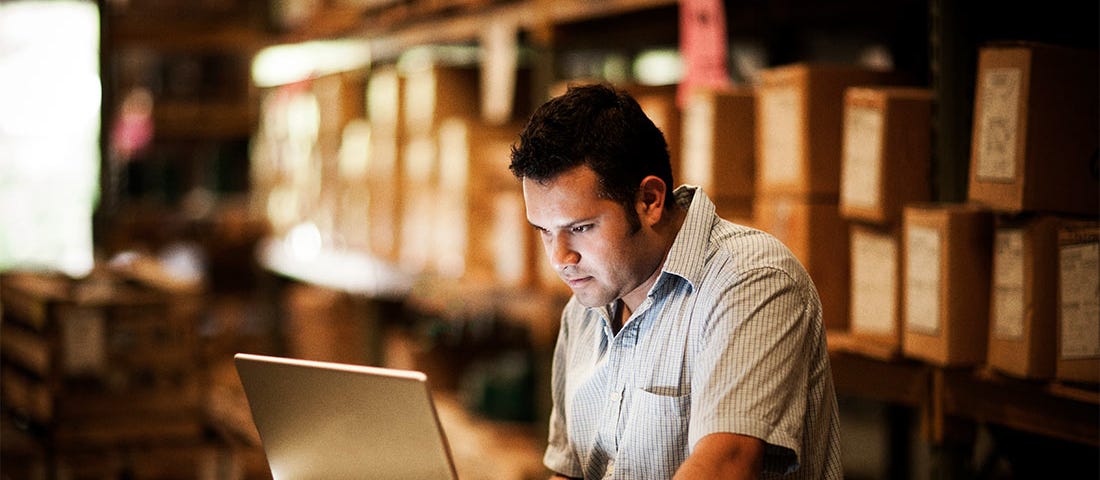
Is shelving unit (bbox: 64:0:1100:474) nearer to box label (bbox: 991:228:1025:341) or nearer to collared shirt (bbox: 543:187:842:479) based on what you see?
box label (bbox: 991:228:1025:341)

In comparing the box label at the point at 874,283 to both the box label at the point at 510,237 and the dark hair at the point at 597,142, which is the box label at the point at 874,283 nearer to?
the dark hair at the point at 597,142

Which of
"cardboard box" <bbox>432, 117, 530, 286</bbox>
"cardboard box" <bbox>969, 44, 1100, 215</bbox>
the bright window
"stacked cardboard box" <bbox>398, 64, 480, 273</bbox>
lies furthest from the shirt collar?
the bright window

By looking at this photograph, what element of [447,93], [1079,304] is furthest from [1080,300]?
[447,93]

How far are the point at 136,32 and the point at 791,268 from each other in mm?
6002

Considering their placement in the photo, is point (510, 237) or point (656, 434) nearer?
point (656, 434)

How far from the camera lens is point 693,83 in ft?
10.8

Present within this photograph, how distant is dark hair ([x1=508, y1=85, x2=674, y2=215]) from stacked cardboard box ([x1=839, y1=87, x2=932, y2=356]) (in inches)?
39.5

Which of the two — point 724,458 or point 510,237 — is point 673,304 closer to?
point 724,458

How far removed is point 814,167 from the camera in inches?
112

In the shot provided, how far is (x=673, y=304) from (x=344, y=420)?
52 cm

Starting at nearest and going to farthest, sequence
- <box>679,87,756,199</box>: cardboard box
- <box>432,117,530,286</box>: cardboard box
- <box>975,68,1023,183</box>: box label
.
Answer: <box>975,68,1023,183</box>: box label
<box>679,87,756,199</box>: cardboard box
<box>432,117,530,286</box>: cardboard box

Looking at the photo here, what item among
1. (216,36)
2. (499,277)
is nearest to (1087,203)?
(499,277)

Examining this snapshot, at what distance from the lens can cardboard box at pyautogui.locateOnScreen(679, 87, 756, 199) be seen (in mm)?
3125

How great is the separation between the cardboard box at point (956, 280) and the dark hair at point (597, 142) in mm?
925
